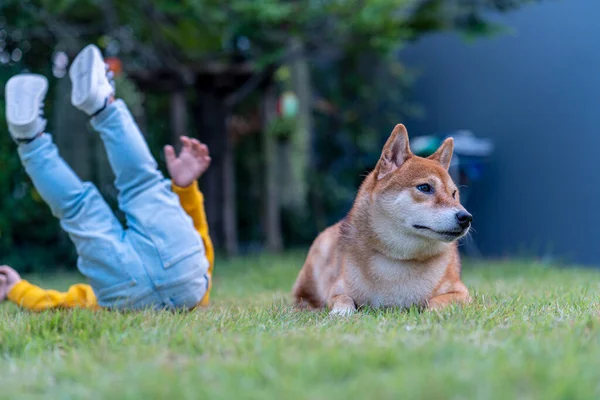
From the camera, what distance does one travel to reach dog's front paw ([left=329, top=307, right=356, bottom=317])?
267 centimetres

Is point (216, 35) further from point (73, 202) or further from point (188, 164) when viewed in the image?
point (73, 202)

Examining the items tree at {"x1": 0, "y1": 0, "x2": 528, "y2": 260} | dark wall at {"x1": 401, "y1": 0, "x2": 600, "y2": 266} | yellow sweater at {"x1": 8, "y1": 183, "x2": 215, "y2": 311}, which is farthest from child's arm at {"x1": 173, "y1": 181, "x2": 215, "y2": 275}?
dark wall at {"x1": 401, "y1": 0, "x2": 600, "y2": 266}

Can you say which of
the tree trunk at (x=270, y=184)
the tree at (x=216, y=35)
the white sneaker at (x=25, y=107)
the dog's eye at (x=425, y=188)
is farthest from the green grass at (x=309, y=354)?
the tree trunk at (x=270, y=184)

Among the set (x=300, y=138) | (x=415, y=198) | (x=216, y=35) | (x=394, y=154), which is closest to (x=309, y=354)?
(x=415, y=198)

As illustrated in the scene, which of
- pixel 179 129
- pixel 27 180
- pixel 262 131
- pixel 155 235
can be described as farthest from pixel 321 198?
pixel 155 235

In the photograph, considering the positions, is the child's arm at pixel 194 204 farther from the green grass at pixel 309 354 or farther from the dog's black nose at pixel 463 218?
the dog's black nose at pixel 463 218

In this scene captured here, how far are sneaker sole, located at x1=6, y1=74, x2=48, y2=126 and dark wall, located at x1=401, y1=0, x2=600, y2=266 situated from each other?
4.87 meters

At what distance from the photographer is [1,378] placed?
5.85ft

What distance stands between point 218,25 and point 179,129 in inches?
54.8

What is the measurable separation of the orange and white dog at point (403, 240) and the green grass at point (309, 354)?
0.56 ft

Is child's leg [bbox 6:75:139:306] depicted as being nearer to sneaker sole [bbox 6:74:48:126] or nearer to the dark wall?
Answer: sneaker sole [bbox 6:74:48:126]

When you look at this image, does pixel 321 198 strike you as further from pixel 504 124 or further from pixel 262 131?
pixel 504 124

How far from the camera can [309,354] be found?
1803mm

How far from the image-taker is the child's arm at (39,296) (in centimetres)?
324
